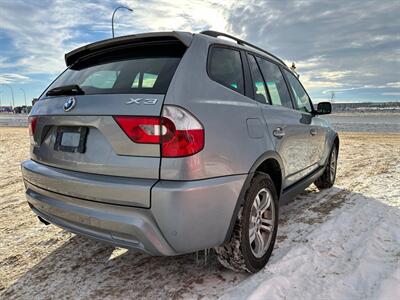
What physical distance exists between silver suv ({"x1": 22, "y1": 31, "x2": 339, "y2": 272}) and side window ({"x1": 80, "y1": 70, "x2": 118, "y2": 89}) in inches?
0.5

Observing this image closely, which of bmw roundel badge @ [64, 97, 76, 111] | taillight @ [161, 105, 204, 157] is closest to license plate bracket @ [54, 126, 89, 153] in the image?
bmw roundel badge @ [64, 97, 76, 111]

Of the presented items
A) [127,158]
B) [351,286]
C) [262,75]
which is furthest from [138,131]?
[351,286]

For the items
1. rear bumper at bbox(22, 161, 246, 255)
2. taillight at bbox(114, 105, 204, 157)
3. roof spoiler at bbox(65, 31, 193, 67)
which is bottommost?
rear bumper at bbox(22, 161, 246, 255)

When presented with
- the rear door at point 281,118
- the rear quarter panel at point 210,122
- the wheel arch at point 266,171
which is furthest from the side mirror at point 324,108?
the rear quarter panel at point 210,122

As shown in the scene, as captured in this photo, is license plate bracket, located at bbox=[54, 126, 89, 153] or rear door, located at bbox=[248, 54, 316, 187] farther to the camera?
rear door, located at bbox=[248, 54, 316, 187]

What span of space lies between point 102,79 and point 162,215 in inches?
45.6

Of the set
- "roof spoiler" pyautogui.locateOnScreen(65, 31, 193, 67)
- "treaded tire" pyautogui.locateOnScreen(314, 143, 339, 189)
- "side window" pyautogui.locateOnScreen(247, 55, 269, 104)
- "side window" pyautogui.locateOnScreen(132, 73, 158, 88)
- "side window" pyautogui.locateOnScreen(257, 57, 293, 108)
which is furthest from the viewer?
"treaded tire" pyautogui.locateOnScreen(314, 143, 339, 189)

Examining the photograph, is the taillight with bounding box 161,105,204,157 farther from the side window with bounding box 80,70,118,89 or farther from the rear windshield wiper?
the rear windshield wiper

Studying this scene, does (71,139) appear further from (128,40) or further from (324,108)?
(324,108)

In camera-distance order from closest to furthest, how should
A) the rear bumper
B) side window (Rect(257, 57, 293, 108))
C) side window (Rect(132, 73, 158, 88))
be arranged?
the rear bumper → side window (Rect(132, 73, 158, 88)) → side window (Rect(257, 57, 293, 108))

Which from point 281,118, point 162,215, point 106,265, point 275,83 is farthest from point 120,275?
point 275,83

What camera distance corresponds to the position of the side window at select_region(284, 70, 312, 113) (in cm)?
410

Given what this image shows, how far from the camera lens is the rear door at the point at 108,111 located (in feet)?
6.79

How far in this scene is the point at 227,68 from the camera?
2621 mm
